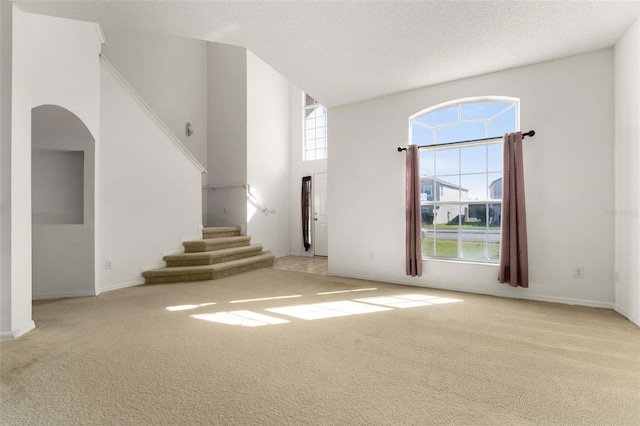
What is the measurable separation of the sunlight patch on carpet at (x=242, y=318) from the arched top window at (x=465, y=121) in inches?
126

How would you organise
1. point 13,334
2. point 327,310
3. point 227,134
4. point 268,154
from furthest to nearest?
point 268,154 < point 227,134 < point 327,310 < point 13,334

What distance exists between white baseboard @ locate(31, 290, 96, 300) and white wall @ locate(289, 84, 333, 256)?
15.5ft

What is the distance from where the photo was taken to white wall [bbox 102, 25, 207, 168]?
18.8ft

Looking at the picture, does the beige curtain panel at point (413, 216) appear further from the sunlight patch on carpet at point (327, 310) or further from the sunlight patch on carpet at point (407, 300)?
the sunlight patch on carpet at point (327, 310)

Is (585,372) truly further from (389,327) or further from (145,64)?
(145,64)

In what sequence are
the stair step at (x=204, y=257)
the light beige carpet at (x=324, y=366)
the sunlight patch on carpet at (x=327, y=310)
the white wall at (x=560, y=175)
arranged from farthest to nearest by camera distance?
the stair step at (x=204, y=257)
the white wall at (x=560, y=175)
the sunlight patch on carpet at (x=327, y=310)
the light beige carpet at (x=324, y=366)

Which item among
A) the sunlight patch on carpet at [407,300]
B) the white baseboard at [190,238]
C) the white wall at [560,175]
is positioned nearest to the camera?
the white wall at [560,175]

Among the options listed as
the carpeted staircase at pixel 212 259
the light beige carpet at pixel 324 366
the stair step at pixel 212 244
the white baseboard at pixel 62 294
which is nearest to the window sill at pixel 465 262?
the light beige carpet at pixel 324 366

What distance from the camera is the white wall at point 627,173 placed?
8.91 feet

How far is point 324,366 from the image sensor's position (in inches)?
76.3

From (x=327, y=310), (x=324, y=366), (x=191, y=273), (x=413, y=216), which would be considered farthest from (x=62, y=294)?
(x=413, y=216)

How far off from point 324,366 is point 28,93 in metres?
3.42

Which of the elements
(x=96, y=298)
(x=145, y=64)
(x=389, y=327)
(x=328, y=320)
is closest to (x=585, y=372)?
(x=389, y=327)

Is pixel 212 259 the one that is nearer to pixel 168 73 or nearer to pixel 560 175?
pixel 168 73
